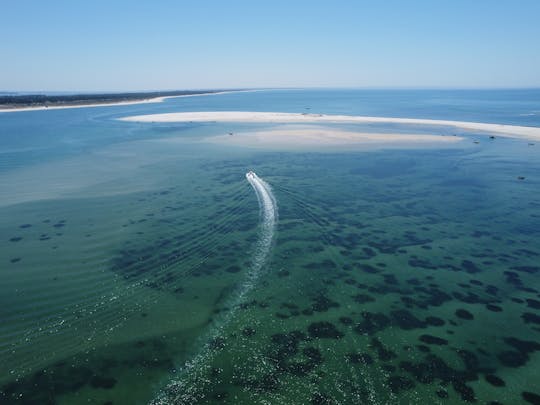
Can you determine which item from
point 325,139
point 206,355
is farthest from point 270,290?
point 325,139

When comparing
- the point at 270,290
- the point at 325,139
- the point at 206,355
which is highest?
the point at 325,139

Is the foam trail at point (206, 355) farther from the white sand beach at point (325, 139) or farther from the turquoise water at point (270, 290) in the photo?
the white sand beach at point (325, 139)

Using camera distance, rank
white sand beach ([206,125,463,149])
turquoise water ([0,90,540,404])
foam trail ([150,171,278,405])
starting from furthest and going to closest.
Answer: white sand beach ([206,125,463,149]), turquoise water ([0,90,540,404]), foam trail ([150,171,278,405])

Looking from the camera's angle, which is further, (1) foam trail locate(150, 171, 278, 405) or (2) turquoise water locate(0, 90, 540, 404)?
(2) turquoise water locate(0, 90, 540, 404)

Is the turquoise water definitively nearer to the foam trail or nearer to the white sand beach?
the foam trail

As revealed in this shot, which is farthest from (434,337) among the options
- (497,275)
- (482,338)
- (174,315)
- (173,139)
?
(173,139)

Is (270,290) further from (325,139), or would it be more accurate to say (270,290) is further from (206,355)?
(325,139)

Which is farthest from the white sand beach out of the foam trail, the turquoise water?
the foam trail
